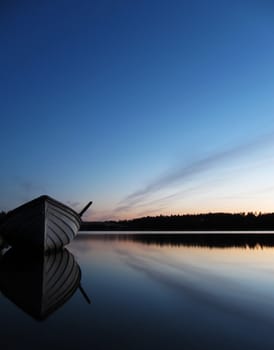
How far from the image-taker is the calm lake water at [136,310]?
14.1ft

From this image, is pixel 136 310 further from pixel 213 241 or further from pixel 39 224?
pixel 213 241

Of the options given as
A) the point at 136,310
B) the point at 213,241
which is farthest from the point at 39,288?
the point at 213,241

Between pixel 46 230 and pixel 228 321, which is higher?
pixel 46 230

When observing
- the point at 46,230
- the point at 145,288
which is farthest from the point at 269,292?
the point at 46,230

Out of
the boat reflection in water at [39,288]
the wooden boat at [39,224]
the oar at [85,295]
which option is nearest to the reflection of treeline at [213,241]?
the wooden boat at [39,224]

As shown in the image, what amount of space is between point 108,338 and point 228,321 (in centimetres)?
207

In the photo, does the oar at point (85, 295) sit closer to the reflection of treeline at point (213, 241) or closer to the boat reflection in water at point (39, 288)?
the boat reflection in water at point (39, 288)

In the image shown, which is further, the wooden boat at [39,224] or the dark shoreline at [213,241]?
the dark shoreline at [213,241]

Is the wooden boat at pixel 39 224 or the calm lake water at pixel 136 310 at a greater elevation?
the wooden boat at pixel 39 224

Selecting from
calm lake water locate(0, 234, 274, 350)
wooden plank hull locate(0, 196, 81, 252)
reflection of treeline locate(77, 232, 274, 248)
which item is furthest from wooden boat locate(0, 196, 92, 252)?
reflection of treeline locate(77, 232, 274, 248)

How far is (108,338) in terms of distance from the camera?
441cm

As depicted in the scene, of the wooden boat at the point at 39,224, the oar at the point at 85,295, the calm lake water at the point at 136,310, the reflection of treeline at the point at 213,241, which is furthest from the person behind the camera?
the reflection of treeline at the point at 213,241

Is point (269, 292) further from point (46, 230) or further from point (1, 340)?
point (46, 230)

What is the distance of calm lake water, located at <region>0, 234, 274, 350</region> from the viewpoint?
14.1 ft
